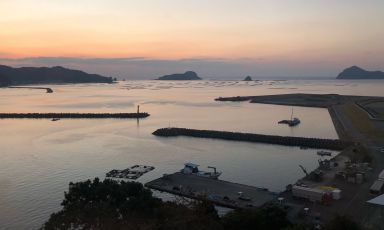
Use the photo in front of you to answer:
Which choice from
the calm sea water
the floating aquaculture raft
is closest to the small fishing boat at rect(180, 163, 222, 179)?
the calm sea water

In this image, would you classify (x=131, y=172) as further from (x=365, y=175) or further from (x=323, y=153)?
(x=323, y=153)

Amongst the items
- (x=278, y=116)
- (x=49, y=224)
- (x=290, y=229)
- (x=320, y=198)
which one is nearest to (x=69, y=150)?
(x=49, y=224)

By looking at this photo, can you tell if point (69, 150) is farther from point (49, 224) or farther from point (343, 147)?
point (343, 147)

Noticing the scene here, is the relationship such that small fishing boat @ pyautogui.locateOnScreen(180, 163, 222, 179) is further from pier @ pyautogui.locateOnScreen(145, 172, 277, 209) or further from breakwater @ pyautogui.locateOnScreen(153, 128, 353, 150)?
breakwater @ pyautogui.locateOnScreen(153, 128, 353, 150)

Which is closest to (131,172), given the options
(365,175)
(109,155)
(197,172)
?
(197,172)

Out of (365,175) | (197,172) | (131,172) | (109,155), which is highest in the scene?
(365,175)

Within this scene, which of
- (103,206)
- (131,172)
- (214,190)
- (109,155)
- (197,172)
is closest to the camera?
(103,206)

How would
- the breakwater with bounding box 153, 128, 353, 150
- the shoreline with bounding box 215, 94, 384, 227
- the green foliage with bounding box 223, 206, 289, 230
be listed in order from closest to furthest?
the green foliage with bounding box 223, 206, 289, 230
the shoreline with bounding box 215, 94, 384, 227
the breakwater with bounding box 153, 128, 353, 150
